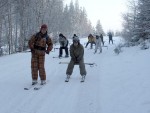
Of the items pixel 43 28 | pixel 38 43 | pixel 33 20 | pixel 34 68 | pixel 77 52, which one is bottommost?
pixel 34 68

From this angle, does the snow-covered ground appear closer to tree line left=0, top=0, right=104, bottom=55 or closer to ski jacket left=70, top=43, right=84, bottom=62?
ski jacket left=70, top=43, right=84, bottom=62

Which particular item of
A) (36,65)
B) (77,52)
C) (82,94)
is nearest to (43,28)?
(36,65)

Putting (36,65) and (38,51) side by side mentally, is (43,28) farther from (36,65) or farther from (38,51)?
(36,65)

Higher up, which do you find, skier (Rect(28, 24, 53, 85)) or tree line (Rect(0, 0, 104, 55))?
tree line (Rect(0, 0, 104, 55))

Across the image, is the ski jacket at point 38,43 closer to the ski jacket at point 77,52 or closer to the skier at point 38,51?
the skier at point 38,51

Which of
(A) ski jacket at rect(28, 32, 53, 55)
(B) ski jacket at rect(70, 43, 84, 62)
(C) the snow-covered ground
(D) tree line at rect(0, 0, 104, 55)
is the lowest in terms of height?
(C) the snow-covered ground

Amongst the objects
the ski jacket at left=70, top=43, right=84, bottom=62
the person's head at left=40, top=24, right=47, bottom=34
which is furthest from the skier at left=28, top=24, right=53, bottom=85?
the ski jacket at left=70, top=43, right=84, bottom=62

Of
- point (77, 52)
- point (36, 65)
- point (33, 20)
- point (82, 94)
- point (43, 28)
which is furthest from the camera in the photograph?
point (33, 20)

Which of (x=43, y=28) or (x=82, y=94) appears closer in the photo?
(x=82, y=94)

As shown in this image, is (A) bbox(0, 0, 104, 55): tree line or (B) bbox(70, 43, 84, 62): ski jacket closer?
(B) bbox(70, 43, 84, 62): ski jacket

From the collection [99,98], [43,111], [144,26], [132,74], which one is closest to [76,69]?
[132,74]

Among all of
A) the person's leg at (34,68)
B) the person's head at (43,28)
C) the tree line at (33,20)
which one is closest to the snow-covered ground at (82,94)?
the person's leg at (34,68)

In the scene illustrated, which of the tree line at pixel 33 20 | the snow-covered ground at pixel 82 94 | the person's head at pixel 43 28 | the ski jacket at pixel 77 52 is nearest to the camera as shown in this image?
the snow-covered ground at pixel 82 94

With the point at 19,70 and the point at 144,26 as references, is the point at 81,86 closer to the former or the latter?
the point at 19,70
